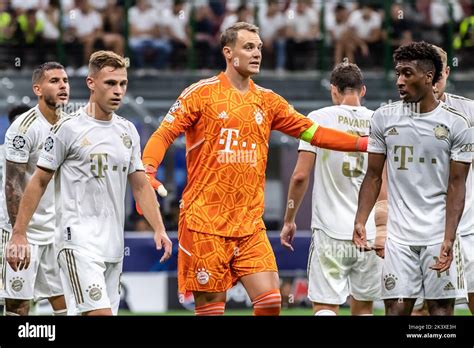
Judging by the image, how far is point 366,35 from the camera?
66.7 ft

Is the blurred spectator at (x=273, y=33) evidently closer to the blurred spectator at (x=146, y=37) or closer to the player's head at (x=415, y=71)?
the blurred spectator at (x=146, y=37)

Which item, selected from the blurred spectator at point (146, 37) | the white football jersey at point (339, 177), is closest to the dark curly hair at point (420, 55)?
the white football jersey at point (339, 177)

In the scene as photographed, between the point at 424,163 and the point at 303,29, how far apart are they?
11507 mm

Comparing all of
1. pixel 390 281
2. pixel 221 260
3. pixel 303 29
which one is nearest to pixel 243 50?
pixel 221 260

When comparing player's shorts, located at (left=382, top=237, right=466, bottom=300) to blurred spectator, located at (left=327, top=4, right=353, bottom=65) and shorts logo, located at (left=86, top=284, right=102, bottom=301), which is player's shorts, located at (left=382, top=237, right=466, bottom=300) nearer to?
shorts logo, located at (left=86, top=284, right=102, bottom=301)

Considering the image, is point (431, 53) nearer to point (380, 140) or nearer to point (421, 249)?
point (380, 140)

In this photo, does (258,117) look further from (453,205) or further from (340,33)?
(340,33)

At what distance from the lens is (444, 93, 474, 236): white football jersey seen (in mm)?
10109

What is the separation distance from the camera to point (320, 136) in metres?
10.0

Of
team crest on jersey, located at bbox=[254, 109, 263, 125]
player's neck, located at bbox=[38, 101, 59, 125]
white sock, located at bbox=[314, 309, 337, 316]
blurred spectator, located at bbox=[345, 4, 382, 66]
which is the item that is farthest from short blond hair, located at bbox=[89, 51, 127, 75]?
blurred spectator, located at bbox=[345, 4, 382, 66]

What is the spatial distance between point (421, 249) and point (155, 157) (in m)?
2.13

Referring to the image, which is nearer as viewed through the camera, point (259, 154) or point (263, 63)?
point (259, 154)

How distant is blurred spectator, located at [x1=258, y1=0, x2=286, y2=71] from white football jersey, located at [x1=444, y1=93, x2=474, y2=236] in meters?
10.0
